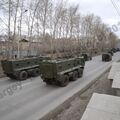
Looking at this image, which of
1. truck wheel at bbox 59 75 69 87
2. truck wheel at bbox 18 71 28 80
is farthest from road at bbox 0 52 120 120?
truck wheel at bbox 18 71 28 80

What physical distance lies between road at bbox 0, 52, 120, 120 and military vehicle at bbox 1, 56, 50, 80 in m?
0.60

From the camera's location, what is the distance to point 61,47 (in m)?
32.3

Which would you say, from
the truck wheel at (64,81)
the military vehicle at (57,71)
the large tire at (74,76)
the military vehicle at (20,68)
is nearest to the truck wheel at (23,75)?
the military vehicle at (20,68)

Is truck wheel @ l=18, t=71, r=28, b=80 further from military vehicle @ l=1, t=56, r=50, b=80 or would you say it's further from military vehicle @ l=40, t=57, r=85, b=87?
military vehicle @ l=40, t=57, r=85, b=87

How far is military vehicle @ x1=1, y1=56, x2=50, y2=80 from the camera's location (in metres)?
12.3

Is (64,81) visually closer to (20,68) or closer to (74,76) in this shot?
(74,76)

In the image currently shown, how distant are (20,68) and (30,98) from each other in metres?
4.52

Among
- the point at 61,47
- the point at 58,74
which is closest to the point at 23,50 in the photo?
the point at 61,47

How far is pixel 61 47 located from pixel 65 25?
4.19 m

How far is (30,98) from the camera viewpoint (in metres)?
8.61

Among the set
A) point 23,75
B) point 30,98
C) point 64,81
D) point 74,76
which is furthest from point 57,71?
point 23,75

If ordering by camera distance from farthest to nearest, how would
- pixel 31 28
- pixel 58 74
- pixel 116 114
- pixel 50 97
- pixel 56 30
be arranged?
pixel 56 30, pixel 31 28, pixel 58 74, pixel 50 97, pixel 116 114

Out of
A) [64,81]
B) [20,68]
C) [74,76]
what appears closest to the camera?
[64,81]

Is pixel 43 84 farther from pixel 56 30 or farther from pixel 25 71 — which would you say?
pixel 56 30
